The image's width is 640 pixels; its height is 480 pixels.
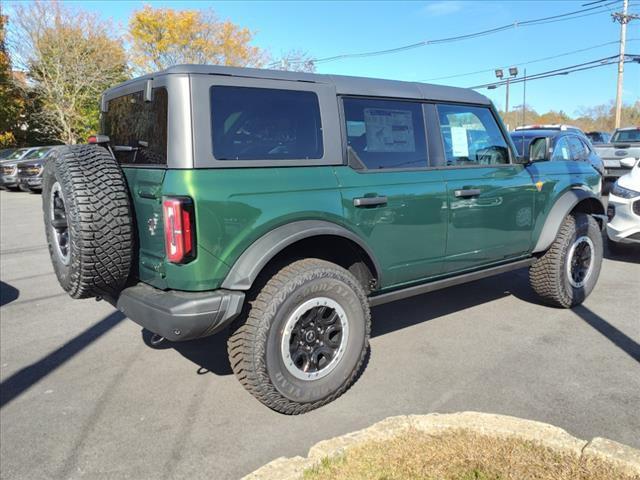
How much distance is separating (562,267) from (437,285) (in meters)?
1.56

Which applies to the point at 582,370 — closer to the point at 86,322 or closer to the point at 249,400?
the point at 249,400

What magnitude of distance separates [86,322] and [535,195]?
170 inches

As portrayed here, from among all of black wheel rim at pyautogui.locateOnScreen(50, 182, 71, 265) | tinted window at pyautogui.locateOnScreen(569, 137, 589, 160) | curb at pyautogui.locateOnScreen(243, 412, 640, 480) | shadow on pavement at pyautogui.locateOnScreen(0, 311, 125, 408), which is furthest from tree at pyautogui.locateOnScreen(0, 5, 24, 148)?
curb at pyautogui.locateOnScreen(243, 412, 640, 480)

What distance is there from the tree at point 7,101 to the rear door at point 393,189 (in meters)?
28.8

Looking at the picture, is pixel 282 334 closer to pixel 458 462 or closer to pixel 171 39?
pixel 458 462

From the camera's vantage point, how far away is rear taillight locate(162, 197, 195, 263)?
2719 mm

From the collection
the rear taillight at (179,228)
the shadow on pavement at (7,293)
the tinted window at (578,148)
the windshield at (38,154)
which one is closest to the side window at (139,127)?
the rear taillight at (179,228)

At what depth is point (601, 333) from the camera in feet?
14.6

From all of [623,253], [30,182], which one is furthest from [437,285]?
[30,182]

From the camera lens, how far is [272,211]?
118 inches

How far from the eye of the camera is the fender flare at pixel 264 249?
291 centimetres

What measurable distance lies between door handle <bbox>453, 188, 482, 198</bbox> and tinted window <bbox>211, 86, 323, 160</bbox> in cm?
121

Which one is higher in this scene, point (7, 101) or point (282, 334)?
point (7, 101)

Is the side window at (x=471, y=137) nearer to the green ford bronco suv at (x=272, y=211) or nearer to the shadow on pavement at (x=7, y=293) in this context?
the green ford bronco suv at (x=272, y=211)
